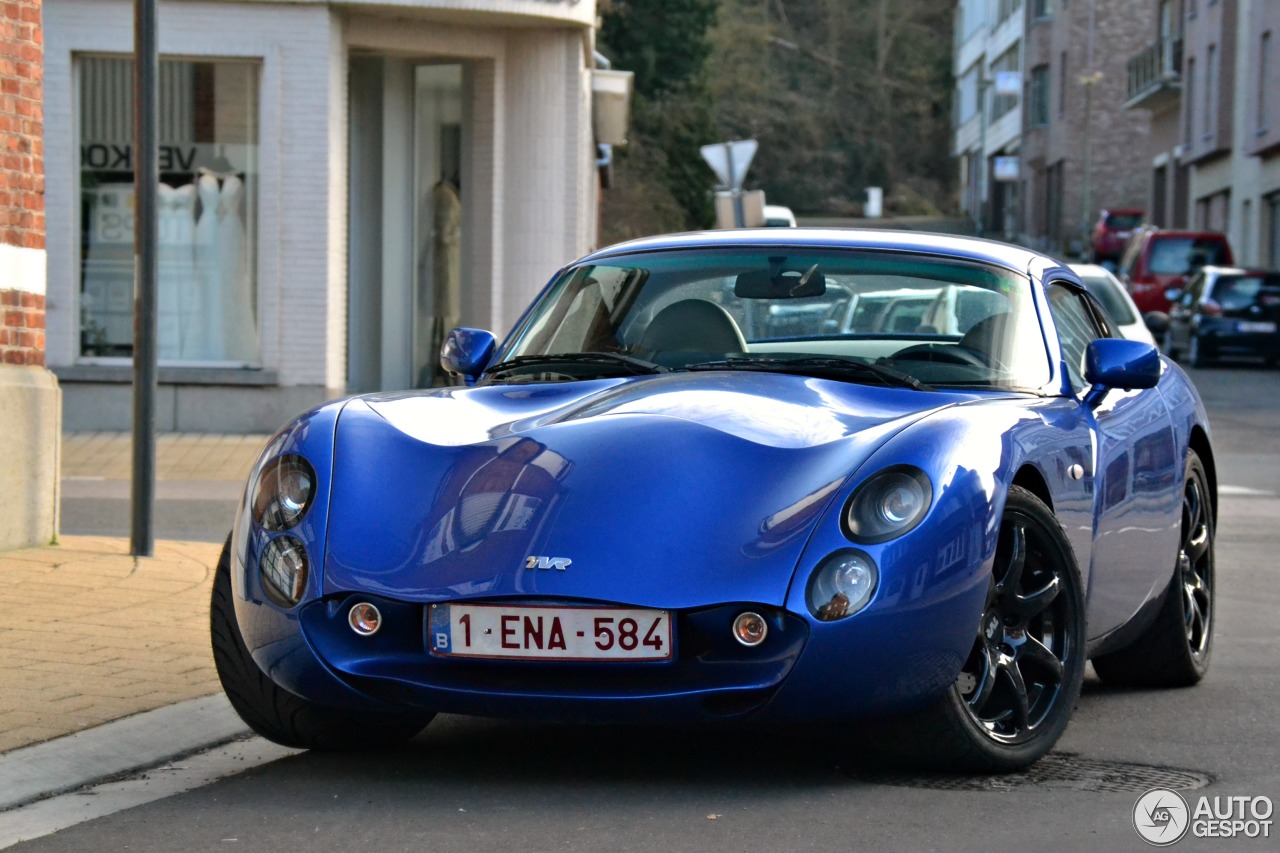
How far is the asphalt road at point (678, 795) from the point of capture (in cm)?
430

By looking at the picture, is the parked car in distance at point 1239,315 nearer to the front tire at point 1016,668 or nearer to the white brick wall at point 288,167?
the white brick wall at point 288,167

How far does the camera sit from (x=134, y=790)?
4.95m

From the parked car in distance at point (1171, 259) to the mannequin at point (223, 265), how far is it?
2337 centimetres

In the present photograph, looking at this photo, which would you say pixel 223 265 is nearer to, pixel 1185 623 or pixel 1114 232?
pixel 1185 623

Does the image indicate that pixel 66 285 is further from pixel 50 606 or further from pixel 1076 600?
pixel 1076 600

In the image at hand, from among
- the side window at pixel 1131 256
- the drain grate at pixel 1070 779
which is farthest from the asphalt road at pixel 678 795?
the side window at pixel 1131 256

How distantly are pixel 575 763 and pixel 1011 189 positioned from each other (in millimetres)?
80277

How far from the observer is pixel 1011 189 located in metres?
83.3

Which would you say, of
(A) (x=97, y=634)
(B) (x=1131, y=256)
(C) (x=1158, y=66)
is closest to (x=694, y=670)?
(A) (x=97, y=634)

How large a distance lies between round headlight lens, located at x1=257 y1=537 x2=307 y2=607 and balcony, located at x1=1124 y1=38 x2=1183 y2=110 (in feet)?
177

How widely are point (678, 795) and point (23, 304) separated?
230 inches

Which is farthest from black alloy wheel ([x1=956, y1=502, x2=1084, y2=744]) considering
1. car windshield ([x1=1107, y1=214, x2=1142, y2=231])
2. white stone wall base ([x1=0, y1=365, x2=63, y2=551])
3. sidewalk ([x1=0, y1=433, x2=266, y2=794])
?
car windshield ([x1=1107, y1=214, x2=1142, y2=231])

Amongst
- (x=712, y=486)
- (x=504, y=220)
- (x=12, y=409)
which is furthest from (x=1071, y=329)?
(x=504, y=220)

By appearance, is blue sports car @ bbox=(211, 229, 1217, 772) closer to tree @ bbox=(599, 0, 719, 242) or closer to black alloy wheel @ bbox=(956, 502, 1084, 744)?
black alloy wheel @ bbox=(956, 502, 1084, 744)
